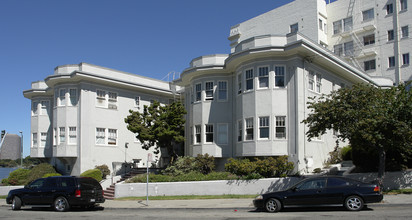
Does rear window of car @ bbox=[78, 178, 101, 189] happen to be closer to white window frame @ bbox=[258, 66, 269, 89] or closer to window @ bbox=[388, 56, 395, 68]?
white window frame @ bbox=[258, 66, 269, 89]

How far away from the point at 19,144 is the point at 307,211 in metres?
29.8

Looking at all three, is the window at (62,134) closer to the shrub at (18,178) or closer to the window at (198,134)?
the shrub at (18,178)

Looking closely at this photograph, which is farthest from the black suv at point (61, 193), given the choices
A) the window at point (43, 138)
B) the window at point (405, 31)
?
the window at point (405, 31)

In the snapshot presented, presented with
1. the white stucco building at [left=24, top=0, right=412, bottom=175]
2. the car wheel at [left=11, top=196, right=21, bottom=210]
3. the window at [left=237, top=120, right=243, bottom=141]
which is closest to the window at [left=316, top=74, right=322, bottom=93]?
the white stucco building at [left=24, top=0, right=412, bottom=175]

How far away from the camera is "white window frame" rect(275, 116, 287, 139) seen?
865 inches

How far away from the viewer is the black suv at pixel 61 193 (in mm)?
16516

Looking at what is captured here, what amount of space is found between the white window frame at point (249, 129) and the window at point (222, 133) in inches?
105

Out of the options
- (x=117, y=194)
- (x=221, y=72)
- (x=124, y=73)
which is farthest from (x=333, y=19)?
(x=117, y=194)

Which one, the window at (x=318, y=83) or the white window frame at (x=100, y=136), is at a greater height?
the window at (x=318, y=83)

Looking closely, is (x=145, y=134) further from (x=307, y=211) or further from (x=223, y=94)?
(x=307, y=211)

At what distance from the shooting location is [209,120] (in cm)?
2575

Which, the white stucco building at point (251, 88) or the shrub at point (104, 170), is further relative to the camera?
the shrub at point (104, 170)

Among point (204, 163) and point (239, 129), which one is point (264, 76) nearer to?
point (239, 129)

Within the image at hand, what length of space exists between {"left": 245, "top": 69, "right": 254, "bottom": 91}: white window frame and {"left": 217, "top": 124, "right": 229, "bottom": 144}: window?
11.8ft
